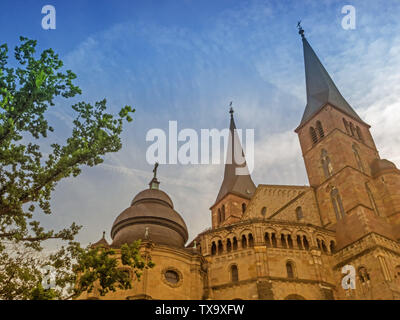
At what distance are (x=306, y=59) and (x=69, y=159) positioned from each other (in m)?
48.2

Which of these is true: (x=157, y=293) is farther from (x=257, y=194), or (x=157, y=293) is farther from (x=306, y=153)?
(x=306, y=153)

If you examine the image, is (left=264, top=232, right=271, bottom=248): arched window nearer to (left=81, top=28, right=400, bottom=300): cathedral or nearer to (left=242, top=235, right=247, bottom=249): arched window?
(left=81, top=28, right=400, bottom=300): cathedral

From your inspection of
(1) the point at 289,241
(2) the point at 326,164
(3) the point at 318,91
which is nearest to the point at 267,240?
(1) the point at 289,241

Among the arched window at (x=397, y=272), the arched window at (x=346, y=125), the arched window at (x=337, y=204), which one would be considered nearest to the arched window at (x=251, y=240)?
the arched window at (x=337, y=204)

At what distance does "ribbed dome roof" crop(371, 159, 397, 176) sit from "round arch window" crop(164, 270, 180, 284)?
22.9 m

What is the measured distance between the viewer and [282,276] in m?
27.0

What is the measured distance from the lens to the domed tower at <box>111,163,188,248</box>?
95.0ft

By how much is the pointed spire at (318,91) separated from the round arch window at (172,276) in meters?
25.7

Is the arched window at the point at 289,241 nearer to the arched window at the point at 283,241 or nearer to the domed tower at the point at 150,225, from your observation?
the arched window at the point at 283,241

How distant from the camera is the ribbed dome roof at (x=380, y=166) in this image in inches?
1364

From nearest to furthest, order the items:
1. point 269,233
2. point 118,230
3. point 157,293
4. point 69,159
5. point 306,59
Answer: point 69,159
point 157,293
point 269,233
point 118,230
point 306,59

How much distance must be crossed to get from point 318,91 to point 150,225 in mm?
28850

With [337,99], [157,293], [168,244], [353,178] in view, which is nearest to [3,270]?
[157,293]
